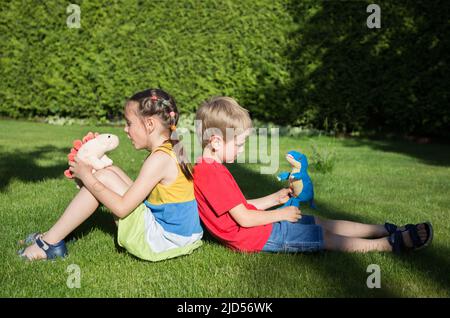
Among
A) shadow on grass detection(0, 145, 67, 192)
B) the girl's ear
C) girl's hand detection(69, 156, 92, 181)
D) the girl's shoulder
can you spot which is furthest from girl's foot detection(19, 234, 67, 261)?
shadow on grass detection(0, 145, 67, 192)

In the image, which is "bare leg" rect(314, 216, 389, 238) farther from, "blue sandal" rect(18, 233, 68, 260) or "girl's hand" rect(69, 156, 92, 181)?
"blue sandal" rect(18, 233, 68, 260)

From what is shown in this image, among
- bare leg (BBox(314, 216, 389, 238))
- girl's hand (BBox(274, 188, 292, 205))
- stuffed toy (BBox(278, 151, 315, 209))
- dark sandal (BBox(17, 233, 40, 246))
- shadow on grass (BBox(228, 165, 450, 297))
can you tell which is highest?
stuffed toy (BBox(278, 151, 315, 209))

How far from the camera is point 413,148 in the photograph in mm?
8492

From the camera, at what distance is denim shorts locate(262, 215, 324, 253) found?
3.14m

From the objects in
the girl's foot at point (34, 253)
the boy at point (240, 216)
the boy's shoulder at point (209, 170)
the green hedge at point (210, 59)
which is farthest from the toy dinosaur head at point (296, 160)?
the green hedge at point (210, 59)

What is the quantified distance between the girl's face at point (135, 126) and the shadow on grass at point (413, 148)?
5.15m

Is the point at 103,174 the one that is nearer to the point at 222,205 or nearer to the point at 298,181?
the point at 222,205

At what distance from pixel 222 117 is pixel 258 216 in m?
0.62

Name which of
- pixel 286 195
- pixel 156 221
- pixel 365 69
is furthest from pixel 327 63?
pixel 156 221

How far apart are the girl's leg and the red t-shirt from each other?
0.46m

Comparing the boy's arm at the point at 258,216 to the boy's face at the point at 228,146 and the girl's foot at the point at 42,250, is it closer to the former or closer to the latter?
the boy's face at the point at 228,146

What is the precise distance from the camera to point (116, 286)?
2.66 meters
